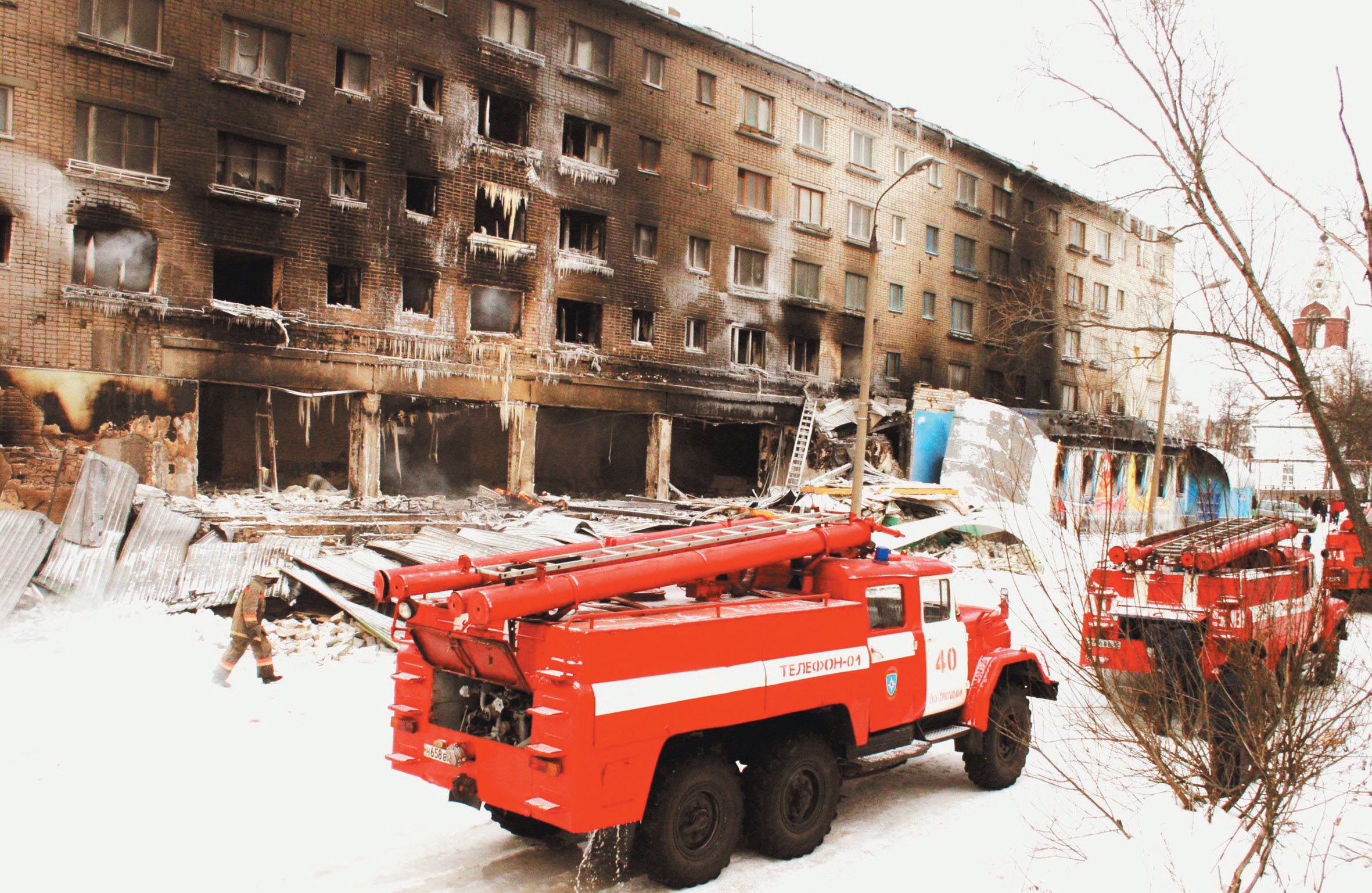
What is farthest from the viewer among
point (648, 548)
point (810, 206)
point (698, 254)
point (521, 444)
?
point (810, 206)

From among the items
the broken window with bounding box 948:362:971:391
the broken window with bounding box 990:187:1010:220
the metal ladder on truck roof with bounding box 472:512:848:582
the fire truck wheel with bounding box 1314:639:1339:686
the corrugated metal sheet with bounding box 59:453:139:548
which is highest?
the broken window with bounding box 990:187:1010:220

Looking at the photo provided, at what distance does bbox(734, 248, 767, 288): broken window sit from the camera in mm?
33938

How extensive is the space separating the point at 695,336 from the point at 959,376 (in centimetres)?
1520

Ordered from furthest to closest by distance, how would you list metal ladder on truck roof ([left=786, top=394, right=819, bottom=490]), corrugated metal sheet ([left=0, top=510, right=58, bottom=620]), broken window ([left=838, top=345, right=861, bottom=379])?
broken window ([left=838, top=345, right=861, bottom=379]) < metal ladder on truck roof ([left=786, top=394, right=819, bottom=490]) < corrugated metal sheet ([left=0, top=510, right=58, bottom=620])

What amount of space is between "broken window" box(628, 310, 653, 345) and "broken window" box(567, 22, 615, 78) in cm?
757

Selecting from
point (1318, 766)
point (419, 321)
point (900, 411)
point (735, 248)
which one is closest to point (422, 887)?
point (1318, 766)

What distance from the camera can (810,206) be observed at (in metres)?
36.2

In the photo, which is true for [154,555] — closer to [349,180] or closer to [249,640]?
[249,640]

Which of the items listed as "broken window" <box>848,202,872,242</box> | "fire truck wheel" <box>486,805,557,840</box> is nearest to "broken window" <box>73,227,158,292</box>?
"fire truck wheel" <box>486,805,557,840</box>

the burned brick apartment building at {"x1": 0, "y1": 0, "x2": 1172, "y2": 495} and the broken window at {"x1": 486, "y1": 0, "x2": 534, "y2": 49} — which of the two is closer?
the burned brick apartment building at {"x1": 0, "y1": 0, "x2": 1172, "y2": 495}

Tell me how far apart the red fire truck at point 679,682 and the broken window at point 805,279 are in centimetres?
2777

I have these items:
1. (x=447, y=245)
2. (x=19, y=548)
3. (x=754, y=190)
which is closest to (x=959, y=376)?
(x=754, y=190)

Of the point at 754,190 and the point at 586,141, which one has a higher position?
the point at 586,141

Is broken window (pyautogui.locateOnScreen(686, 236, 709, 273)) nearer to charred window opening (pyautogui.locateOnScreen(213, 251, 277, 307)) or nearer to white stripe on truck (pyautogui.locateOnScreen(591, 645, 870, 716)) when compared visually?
charred window opening (pyautogui.locateOnScreen(213, 251, 277, 307))
